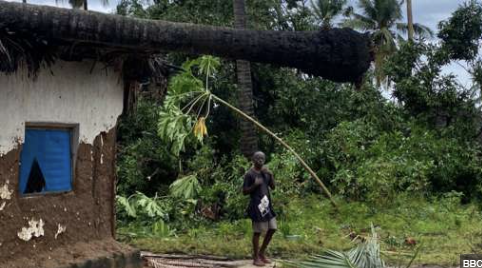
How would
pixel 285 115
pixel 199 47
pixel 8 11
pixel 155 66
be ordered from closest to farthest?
pixel 8 11 < pixel 199 47 < pixel 155 66 < pixel 285 115

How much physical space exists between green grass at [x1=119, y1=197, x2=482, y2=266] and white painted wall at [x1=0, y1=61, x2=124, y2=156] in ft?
10.3

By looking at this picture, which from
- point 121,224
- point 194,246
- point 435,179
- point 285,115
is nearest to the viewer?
point 194,246

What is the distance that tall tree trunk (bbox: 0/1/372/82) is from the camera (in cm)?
587

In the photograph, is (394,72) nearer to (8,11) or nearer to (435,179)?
(435,179)

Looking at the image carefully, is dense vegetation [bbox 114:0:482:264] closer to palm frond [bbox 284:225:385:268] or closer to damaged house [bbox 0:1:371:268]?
damaged house [bbox 0:1:371:268]

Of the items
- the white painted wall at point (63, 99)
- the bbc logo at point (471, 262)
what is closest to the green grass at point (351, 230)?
the bbc logo at point (471, 262)

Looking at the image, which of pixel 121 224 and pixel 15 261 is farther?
pixel 121 224

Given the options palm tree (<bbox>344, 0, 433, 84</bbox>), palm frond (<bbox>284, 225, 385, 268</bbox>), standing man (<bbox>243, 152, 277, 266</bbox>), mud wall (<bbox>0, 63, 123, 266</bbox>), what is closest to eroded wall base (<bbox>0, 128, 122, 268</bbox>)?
mud wall (<bbox>0, 63, 123, 266</bbox>)

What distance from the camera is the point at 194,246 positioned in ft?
34.4

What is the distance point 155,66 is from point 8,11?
93.9 inches

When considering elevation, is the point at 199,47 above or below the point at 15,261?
above

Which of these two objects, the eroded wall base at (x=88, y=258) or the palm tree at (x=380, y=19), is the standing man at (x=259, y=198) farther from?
the palm tree at (x=380, y=19)

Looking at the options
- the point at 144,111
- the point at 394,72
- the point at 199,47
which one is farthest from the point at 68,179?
the point at 394,72

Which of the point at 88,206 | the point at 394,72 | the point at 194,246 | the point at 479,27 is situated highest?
the point at 479,27
